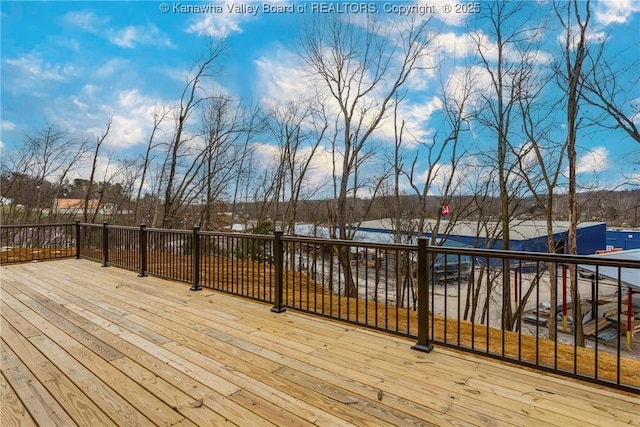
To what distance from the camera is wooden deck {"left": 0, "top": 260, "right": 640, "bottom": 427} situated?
176 centimetres

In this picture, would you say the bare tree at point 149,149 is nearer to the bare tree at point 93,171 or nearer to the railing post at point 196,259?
the bare tree at point 93,171

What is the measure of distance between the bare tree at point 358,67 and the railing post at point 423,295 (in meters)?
7.58

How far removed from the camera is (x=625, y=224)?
28.1 feet

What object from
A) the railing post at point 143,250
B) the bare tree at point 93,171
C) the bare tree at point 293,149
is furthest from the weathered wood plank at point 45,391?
the bare tree at point 93,171

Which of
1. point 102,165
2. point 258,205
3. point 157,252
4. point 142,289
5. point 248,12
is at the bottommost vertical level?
point 142,289

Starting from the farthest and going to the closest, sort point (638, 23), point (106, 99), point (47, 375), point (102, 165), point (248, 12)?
point (102, 165), point (106, 99), point (248, 12), point (638, 23), point (47, 375)

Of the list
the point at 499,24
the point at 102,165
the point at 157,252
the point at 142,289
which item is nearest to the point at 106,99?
the point at 102,165

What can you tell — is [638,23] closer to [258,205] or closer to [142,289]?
[142,289]

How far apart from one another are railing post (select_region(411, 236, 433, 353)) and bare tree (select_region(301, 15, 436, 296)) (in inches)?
298

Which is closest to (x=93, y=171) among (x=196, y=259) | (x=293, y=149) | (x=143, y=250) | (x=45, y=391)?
(x=293, y=149)

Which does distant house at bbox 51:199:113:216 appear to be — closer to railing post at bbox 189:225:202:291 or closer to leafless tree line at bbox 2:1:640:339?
leafless tree line at bbox 2:1:640:339

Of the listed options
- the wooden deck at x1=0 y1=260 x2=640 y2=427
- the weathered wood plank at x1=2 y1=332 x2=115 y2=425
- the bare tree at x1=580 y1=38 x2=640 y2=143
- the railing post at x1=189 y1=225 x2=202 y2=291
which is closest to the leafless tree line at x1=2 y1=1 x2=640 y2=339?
the bare tree at x1=580 y1=38 x2=640 y2=143

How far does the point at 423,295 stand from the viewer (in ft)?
8.73

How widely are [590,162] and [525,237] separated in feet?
11.0
